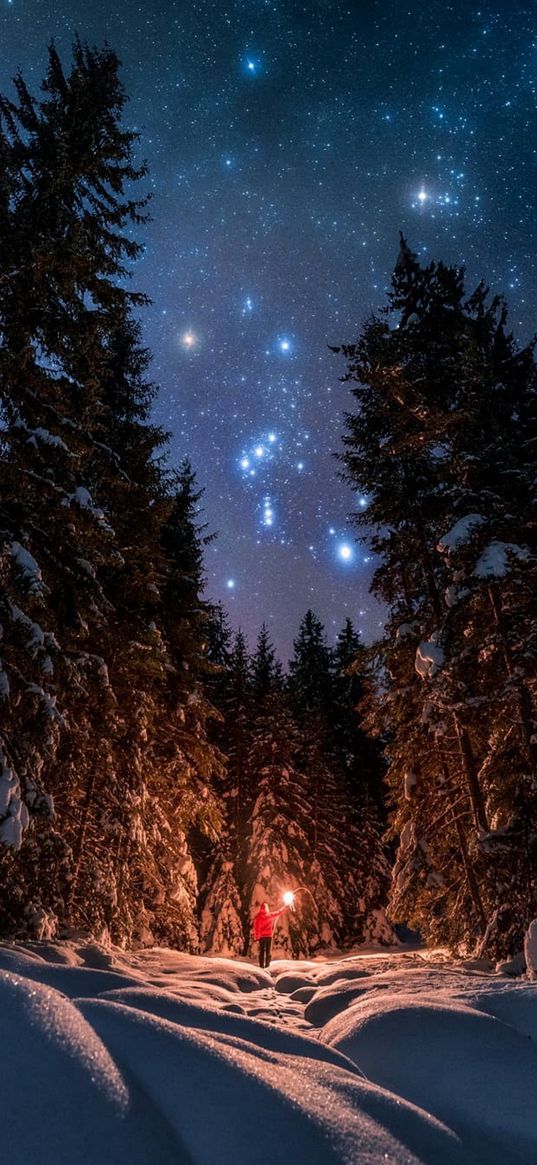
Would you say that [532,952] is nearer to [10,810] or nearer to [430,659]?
[430,659]

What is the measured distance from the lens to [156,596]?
11625 millimetres

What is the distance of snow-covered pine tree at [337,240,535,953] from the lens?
8.24 m

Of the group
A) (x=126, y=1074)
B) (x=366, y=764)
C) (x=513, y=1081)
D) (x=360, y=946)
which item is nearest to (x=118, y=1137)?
(x=126, y=1074)

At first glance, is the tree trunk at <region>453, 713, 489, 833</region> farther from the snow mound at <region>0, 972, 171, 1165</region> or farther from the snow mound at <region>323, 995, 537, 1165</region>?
the snow mound at <region>0, 972, 171, 1165</region>

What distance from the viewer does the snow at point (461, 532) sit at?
8570 mm

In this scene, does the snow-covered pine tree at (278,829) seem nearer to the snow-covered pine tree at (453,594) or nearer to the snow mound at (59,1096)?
the snow-covered pine tree at (453,594)

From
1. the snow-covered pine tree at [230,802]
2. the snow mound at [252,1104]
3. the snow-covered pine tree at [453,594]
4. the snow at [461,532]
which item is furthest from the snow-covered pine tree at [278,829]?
the snow mound at [252,1104]

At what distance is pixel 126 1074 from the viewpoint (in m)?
2.03

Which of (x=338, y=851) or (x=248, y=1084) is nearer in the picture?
(x=248, y=1084)

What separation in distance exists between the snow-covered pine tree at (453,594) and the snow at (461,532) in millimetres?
21

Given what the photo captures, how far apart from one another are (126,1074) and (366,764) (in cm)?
2836

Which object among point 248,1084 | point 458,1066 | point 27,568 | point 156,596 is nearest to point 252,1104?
point 248,1084

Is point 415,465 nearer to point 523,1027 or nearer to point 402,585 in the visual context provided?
point 402,585

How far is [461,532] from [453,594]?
962 millimetres
